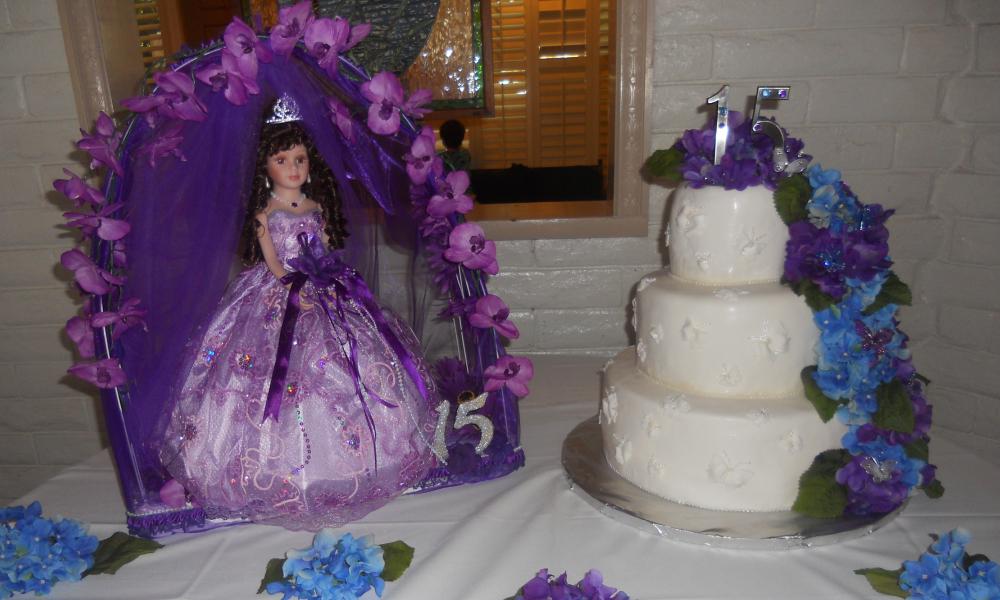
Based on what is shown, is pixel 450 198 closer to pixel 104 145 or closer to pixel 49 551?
pixel 104 145

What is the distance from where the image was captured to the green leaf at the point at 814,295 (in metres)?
1.03

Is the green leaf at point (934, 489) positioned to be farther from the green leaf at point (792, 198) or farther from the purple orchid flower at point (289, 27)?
the purple orchid flower at point (289, 27)

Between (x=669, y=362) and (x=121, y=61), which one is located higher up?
(x=121, y=61)

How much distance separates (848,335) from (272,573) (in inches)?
40.7

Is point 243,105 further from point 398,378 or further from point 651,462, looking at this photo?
point 651,462

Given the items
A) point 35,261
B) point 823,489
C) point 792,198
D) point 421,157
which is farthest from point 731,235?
point 35,261

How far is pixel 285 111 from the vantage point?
111 cm

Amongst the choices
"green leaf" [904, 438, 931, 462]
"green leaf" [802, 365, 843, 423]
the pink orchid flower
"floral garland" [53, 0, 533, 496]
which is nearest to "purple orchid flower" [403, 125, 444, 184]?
"floral garland" [53, 0, 533, 496]

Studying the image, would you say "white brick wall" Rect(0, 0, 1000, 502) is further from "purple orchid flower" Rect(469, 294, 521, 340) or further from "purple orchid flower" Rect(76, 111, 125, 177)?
"purple orchid flower" Rect(76, 111, 125, 177)

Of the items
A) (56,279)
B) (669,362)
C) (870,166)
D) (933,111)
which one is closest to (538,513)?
(669,362)

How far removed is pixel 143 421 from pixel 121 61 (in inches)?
49.3

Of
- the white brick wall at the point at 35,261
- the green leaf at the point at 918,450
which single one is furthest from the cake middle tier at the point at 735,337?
the white brick wall at the point at 35,261

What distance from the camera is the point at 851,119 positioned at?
176 centimetres

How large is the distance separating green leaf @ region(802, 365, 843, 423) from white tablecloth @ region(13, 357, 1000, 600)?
21 centimetres
